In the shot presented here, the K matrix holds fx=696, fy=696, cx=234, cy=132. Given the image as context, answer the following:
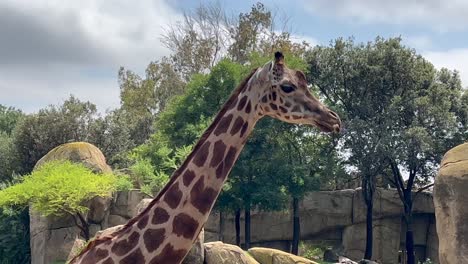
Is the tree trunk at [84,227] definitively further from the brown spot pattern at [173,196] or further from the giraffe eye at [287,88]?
the giraffe eye at [287,88]

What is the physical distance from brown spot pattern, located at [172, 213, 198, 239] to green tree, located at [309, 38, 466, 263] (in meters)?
28.9

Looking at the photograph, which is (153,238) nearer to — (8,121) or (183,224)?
(183,224)

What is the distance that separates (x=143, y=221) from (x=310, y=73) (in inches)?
1238

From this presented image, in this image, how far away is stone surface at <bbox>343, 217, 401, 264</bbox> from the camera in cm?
3716

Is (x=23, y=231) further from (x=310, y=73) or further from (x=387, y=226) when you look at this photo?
(x=387, y=226)

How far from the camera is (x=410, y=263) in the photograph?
35.9 meters

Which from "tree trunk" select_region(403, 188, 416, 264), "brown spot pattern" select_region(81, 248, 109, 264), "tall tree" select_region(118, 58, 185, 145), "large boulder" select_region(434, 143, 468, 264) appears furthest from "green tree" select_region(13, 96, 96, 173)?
"brown spot pattern" select_region(81, 248, 109, 264)

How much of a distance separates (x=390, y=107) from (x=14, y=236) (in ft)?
61.8

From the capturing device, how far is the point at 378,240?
1485 inches

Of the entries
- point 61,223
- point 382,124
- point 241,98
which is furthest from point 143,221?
point 382,124

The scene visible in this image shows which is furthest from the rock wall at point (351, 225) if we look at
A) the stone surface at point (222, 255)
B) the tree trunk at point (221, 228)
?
the stone surface at point (222, 255)

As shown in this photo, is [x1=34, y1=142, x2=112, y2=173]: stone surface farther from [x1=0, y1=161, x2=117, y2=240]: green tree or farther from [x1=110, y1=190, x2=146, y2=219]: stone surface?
[x1=110, y1=190, x2=146, y2=219]: stone surface

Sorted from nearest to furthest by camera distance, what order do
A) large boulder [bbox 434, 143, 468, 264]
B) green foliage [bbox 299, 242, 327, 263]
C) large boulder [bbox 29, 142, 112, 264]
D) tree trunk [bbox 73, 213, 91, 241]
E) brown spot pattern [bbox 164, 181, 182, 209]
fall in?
brown spot pattern [bbox 164, 181, 182, 209], large boulder [bbox 434, 143, 468, 264], tree trunk [bbox 73, 213, 91, 241], large boulder [bbox 29, 142, 112, 264], green foliage [bbox 299, 242, 327, 263]

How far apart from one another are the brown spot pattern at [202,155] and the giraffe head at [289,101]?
0.62m
